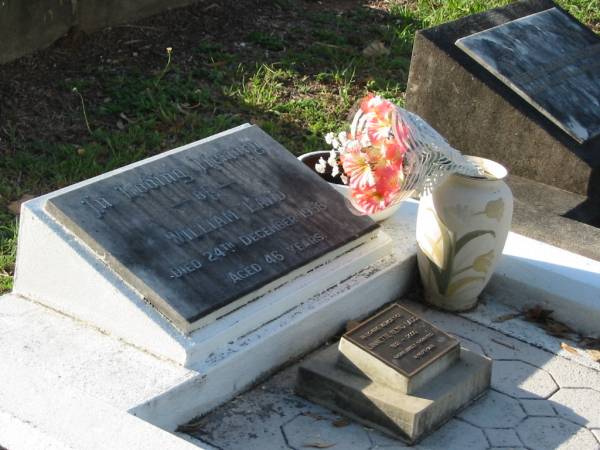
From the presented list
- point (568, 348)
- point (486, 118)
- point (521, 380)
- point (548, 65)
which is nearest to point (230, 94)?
point (486, 118)

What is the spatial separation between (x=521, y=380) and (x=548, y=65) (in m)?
1.79

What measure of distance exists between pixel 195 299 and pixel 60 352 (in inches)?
16.4

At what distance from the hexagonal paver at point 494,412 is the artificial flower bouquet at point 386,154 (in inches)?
27.5

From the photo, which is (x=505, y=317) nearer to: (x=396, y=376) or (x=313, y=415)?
(x=396, y=376)

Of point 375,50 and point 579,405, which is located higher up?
point 579,405

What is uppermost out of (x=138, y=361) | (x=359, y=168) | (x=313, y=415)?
(x=359, y=168)

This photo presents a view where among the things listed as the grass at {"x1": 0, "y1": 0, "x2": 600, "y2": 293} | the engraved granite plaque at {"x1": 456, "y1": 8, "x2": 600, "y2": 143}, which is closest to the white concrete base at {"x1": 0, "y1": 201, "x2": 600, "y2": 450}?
the engraved granite plaque at {"x1": 456, "y1": 8, "x2": 600, "y2": 143}

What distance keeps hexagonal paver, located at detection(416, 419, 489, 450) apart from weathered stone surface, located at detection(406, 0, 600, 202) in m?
1.66

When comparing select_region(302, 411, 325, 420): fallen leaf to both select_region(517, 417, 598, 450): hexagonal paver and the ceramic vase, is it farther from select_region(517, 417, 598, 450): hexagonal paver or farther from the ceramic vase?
the ceramic vase

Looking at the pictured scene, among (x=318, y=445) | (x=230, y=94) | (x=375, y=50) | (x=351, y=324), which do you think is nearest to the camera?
(x=318, y=445)

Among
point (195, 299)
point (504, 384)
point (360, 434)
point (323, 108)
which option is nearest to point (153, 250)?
point (195, 299)

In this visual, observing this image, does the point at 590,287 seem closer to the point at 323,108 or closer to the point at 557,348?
the point at 557,348

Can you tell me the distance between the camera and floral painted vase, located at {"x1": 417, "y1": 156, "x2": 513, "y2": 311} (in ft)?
11.4

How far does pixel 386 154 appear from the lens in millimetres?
3242
